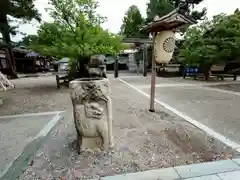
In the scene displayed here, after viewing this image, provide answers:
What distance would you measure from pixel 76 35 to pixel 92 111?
603 centimetres

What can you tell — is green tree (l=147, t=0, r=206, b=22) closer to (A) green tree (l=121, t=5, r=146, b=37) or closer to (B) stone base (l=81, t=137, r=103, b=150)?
(A) green tree (l=121, t=5, r=146, b=37)

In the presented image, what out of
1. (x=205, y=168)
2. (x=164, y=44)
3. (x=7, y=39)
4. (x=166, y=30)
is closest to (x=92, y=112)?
(x=205, y=168)

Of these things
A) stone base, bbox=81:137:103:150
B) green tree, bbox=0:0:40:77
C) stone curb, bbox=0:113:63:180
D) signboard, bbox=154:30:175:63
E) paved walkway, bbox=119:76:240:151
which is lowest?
paved walkway, bbox=119:76:240:151

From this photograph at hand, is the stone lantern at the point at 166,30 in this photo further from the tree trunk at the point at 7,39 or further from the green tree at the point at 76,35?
the tree trunk at the point at 7,39

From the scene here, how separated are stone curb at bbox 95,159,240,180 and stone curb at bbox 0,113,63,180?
107 cm

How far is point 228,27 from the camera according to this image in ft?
35.3

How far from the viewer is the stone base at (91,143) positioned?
2.80 meters

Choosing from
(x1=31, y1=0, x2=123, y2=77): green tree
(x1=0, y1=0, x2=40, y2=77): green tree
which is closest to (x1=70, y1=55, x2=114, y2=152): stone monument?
(x1=31, y1=0, x2=123, y2=77): green tree

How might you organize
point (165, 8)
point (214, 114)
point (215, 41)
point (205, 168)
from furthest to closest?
1. point (165, 8)
2. point (215, 41)
3. point (214, 114)
4. point (205, 168)

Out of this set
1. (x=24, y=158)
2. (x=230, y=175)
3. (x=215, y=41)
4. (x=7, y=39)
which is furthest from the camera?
(x=7, y=39)

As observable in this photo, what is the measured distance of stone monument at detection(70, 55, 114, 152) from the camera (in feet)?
8.52

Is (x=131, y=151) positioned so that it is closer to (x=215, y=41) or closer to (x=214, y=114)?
(x=214, y=114)

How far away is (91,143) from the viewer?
2814 mm

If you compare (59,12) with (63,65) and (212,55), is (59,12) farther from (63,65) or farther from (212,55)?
(63,65)
